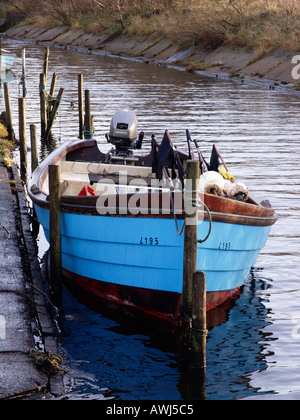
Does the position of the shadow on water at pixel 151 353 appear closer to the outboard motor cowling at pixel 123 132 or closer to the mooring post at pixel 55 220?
the mooring post at pixel 55 220

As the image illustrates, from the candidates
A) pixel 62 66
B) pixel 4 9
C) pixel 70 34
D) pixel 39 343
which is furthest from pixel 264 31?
pixel 4 9

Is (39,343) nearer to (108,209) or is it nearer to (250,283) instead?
(108,209)

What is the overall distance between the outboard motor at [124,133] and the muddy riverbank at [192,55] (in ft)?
75.8

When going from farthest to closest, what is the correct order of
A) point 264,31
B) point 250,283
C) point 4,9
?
point 4,9, point 264,31, point 250,283

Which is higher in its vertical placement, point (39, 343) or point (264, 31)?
point (264, 31)

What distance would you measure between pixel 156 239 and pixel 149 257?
321 mm

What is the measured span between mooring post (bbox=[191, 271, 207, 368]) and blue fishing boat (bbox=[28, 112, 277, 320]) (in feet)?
2.78

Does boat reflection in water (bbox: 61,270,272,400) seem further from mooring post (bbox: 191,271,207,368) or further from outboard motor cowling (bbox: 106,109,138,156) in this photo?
outboard motor cowling (bbox: 106,109,138,156)

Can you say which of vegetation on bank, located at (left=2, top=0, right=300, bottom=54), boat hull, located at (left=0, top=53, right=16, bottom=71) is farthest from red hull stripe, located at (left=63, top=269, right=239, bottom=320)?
boat hull, located at (left=0, top=53, right=16, bottom=71)

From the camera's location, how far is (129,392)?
25.8ft

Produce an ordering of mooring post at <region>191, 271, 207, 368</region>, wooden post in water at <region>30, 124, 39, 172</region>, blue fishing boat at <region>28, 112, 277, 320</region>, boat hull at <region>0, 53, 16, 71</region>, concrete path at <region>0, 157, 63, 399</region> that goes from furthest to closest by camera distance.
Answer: boat hull at <region>0, 53, 16, 71</region>, wooden post in water at <region>30, 124, 39, 172</region>, blue fishing boat at <region>28, 112, 277, 320</region>, mooring post at <region>191, 271, 207, 368</region>, concrete path at <region>0, 157, 63, 399</region>

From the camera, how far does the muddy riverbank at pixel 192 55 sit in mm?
37688

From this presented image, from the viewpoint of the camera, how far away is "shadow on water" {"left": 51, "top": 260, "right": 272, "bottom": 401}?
796 centimetres
